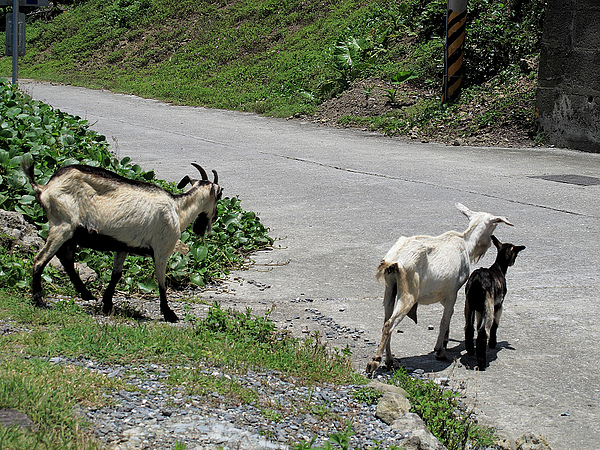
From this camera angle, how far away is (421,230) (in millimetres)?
8211

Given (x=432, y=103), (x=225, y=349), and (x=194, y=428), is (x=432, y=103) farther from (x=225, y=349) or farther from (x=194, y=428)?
(x=194, y=428)

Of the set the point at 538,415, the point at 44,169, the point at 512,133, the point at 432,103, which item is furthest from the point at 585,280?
the point at 432,103

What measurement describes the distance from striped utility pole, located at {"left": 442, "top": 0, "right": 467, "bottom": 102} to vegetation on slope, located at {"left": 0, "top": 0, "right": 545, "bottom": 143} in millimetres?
393

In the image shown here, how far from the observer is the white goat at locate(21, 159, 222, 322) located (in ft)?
17.7

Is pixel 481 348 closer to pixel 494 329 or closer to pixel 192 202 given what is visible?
pixel 494 329

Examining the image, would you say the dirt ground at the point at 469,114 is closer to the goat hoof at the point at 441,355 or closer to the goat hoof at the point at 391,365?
the goat hoof at the point at 441,355

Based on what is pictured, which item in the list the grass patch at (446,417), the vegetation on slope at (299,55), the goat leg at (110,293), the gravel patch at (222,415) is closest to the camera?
the gravel patch at (222,415)

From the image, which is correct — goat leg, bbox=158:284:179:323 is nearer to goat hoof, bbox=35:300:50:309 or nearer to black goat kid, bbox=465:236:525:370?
goat hoof, bbox=35:300:50:309

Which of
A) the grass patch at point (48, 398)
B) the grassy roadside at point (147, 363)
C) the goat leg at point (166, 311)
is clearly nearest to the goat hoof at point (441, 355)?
the grassy roadside at point (147, 363)

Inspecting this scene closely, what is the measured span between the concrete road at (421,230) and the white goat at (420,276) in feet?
1.13

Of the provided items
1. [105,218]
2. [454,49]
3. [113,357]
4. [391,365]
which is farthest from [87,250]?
[454,49]

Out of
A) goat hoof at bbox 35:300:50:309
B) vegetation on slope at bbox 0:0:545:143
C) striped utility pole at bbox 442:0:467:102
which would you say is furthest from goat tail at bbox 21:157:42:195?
striped utility pole at bbox 442:0:467:102

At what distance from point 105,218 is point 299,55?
1813 cm

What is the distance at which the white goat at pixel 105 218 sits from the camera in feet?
17.7
